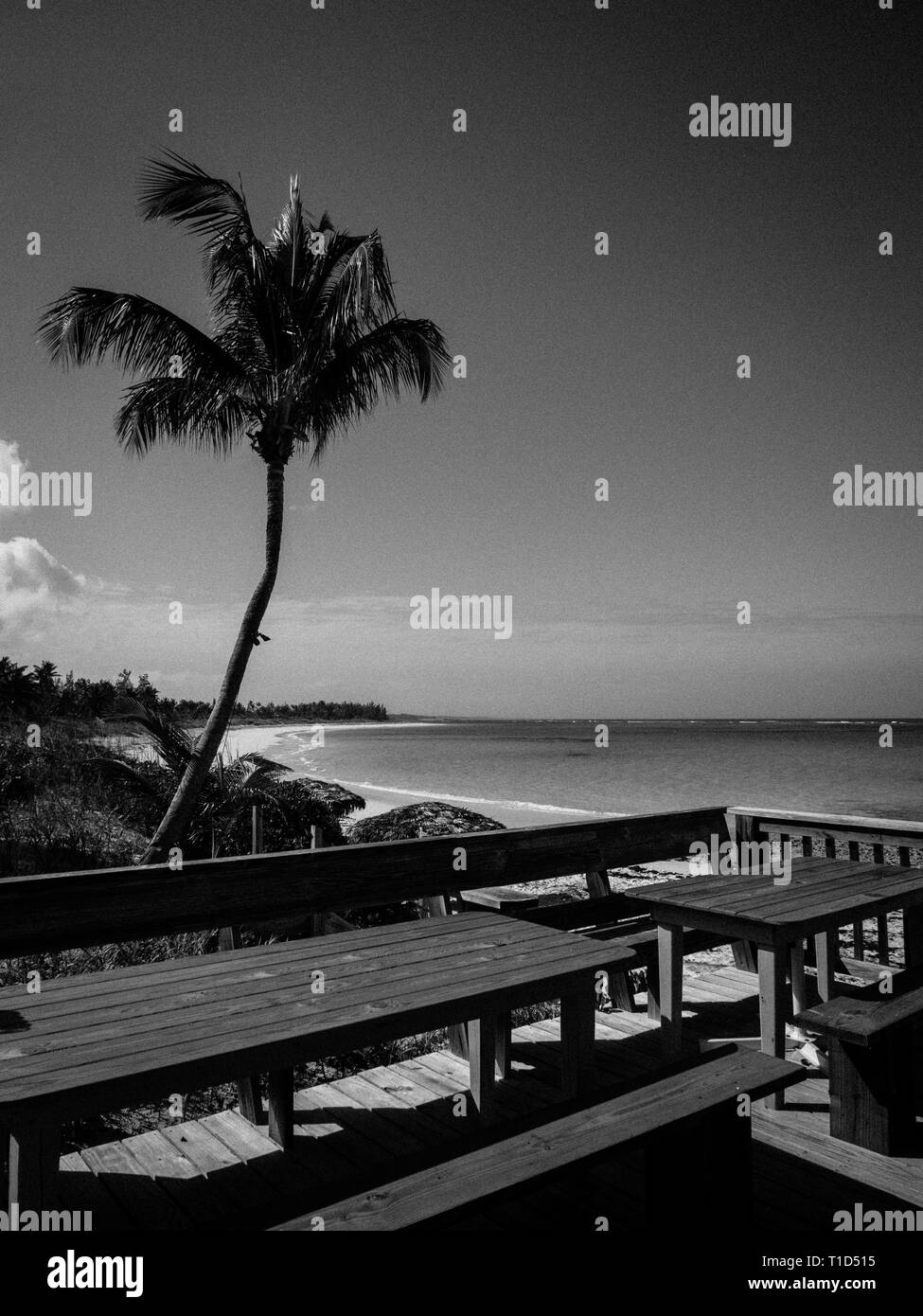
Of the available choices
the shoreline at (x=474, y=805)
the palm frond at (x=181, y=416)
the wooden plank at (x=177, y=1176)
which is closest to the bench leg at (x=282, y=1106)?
the wooden plank at (x=177, y=1176)

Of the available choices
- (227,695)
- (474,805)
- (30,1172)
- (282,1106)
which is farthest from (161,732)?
(474,805)

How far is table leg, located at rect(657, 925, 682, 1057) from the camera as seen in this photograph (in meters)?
3.58

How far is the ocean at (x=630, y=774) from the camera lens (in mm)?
32500

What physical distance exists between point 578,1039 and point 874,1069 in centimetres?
100

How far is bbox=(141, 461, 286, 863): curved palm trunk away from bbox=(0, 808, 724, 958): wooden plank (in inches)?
215

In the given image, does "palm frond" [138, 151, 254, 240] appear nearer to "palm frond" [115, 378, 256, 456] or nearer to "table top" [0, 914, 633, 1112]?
"palm frond" [115, 378, 256, 456]

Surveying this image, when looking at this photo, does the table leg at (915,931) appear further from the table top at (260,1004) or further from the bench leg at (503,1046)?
the table top at (260,1004)

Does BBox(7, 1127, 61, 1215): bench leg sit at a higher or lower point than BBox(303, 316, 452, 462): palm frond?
lower

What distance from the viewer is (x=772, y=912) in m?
3.28

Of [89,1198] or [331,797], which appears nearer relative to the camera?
[89,1198]

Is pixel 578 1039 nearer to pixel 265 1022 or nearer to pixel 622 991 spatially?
pixel 265 1022

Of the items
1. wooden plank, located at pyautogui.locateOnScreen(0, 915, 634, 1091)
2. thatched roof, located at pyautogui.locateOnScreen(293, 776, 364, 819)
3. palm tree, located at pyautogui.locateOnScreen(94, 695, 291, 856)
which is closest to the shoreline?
thatched roof, located at pyautogui.locateOnScreen(293, 776, 364, 819)

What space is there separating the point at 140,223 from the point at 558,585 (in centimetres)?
6453

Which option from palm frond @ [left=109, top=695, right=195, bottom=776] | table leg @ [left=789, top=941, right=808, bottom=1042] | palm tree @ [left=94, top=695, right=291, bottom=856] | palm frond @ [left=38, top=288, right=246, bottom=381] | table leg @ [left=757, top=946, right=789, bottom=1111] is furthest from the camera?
palm tree @ [left=94, top=695, right=291, bottom=856]
